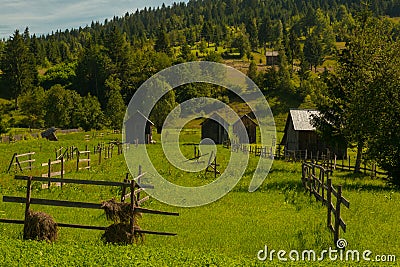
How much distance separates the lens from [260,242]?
13.2 metres

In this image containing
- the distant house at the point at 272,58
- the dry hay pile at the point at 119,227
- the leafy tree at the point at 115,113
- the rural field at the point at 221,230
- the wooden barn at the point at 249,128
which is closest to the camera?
the rural field at the point at 221,230

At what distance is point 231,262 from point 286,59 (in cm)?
15653

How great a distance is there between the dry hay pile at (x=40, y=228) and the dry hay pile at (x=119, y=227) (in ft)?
4.53

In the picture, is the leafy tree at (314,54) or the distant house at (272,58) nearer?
the leafy tree at (314,54)

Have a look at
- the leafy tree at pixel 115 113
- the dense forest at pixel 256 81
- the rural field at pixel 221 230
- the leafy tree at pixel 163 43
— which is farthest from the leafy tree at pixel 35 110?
the rural field at pixel 221 230

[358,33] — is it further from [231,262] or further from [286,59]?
[286,59]

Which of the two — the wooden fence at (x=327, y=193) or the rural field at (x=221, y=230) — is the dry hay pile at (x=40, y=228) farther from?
the wooden fence at (x=327, y=193)

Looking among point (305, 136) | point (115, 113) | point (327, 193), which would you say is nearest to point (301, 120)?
point (305, 136)

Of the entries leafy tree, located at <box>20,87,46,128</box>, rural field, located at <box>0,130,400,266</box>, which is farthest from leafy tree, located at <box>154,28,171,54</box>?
rural field, located at <box>0,130,400,266</box>

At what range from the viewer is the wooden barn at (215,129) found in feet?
249

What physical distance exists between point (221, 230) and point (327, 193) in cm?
357

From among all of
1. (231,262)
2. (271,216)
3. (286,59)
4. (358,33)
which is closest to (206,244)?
(231,262)

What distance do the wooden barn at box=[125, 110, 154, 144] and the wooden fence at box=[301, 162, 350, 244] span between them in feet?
142

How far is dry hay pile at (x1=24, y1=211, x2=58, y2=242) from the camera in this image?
12.8 m
